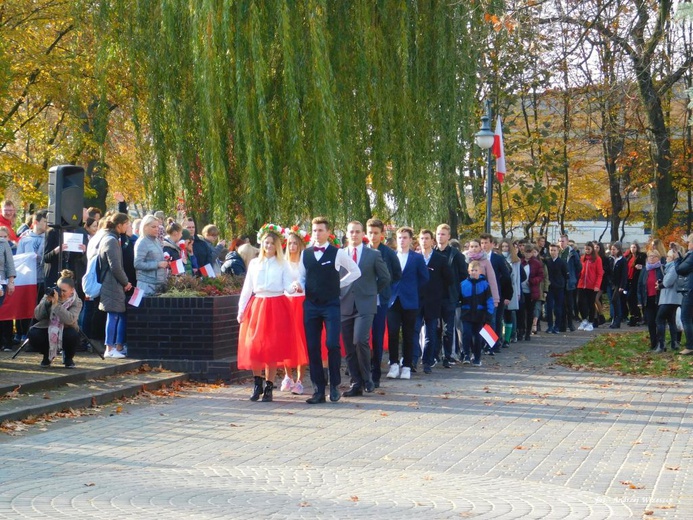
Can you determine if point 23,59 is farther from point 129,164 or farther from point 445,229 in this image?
point 445,229

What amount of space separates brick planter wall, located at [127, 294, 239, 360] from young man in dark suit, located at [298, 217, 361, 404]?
2191 mm

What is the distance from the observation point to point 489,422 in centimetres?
1179

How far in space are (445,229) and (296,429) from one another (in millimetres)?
6919

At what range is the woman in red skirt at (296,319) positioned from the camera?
13.5 meters

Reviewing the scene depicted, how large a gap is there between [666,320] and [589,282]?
7599mm

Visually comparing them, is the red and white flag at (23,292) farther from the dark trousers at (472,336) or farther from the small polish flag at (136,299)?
the dark trousers at (472,336)

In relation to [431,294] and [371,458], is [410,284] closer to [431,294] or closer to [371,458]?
[431,294]

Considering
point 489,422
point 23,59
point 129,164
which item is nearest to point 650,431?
point 489,422

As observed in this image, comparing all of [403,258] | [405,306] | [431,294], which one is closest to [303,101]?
[403,258]

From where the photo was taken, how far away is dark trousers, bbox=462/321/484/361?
59.5ft

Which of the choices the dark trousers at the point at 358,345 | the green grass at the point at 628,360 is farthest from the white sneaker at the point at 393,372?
the green grass at the point at 628,360

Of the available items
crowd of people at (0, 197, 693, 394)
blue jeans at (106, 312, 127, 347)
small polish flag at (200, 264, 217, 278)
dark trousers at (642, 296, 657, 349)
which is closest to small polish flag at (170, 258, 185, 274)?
crowd of people at (0, 197, 693, 394)

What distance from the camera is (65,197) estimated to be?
15.3m

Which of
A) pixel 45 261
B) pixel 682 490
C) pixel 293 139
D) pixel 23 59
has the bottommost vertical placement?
pixel 682 490
